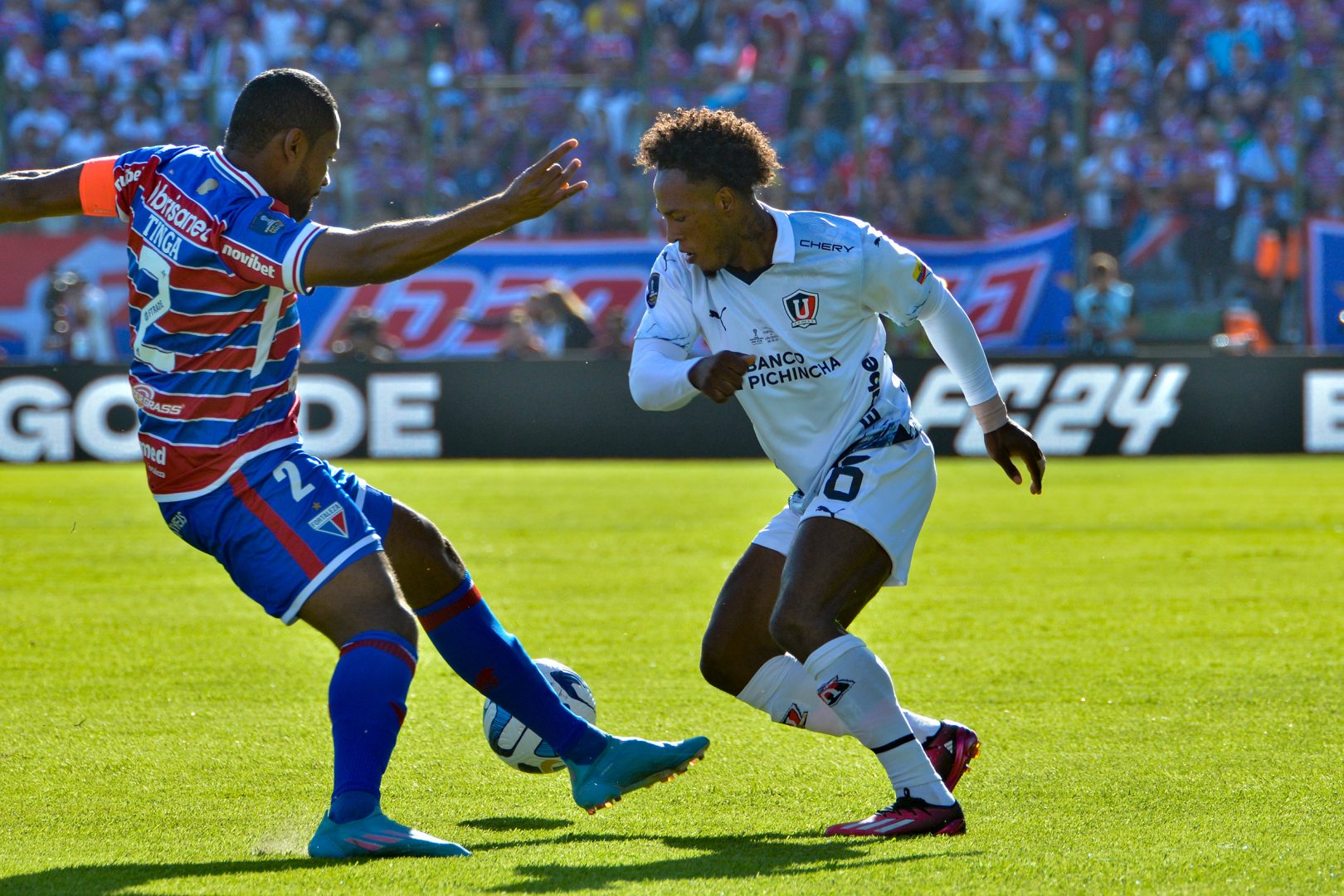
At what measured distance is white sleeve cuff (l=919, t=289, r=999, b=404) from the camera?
192 inches

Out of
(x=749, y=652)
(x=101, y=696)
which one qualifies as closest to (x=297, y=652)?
(x=101, y=696)

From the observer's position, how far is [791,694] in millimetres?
4930

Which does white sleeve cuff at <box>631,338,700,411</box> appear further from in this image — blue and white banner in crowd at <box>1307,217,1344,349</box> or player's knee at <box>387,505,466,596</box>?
blue and white banner in crowd at <box>1307,217,1344,349</box>

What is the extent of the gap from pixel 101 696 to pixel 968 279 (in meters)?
13.0

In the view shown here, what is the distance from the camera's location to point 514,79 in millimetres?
18750

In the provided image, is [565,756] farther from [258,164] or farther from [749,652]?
[258,164]

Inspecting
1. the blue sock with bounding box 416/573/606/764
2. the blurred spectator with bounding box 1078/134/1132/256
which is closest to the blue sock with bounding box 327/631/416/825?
the blue sock with bounding box 416/573/606/764

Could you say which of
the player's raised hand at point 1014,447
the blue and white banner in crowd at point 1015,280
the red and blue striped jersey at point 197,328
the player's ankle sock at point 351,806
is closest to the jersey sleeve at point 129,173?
the red and blue striped jersey at point 197,328

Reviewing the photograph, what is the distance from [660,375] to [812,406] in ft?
1.91

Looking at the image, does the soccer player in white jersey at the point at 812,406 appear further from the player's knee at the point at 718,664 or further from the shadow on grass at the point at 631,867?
the shadow on grass at the point at 631,867

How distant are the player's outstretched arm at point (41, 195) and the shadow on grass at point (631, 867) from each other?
5.63ft

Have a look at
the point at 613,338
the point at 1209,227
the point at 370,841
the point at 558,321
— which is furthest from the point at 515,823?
the point at 1209,227

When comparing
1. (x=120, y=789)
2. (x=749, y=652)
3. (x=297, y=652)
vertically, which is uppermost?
(x=749, y=652)

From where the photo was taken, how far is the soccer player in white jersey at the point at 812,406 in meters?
4.46
